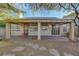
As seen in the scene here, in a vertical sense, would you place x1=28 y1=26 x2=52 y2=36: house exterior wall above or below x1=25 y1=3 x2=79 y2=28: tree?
below

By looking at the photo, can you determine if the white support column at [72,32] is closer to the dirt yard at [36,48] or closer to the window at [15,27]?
the dirt yard at [36,48]

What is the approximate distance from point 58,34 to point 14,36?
0.64 meters

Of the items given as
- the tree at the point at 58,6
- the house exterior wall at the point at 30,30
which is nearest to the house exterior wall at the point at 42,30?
the house exterior wall at the point at 30,30

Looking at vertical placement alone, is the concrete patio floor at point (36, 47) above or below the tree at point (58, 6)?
below

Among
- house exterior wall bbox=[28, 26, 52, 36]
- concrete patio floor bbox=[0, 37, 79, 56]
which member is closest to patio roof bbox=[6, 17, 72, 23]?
house exterior wall bbox=[28, 26, 52, 36]

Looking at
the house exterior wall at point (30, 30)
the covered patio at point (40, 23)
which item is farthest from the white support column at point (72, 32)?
the house exterior wall at point (30, 30)

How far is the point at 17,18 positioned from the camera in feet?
6.60

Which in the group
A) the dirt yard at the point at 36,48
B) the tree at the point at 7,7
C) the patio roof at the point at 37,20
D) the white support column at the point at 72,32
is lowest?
the dirt yard at the point at 36,48

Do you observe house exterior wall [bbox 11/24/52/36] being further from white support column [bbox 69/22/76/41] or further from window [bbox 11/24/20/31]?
white support column [bbox 69/22/76/41]

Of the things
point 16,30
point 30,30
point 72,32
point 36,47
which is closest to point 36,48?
point 36,47

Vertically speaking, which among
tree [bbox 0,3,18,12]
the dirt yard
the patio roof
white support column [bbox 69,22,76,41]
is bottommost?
the dirt yard

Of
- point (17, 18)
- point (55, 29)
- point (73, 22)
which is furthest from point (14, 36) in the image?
point (73, 22)

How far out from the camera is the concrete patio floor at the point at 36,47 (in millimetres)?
2020

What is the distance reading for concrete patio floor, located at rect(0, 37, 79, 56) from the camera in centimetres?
202
